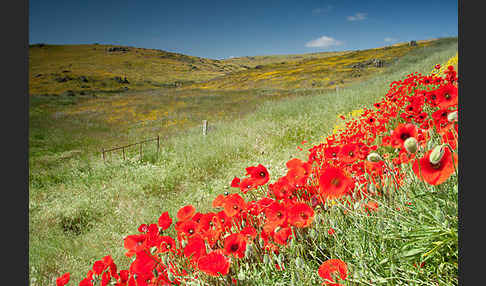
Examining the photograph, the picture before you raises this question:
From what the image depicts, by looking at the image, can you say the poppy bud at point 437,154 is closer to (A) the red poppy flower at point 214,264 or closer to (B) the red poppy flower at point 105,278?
(A) the red poppy flower at point 214,264

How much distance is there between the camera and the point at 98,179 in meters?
6.09

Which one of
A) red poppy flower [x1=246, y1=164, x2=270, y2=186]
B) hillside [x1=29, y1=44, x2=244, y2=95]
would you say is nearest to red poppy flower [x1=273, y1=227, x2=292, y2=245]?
red poppy flower [x1=246, y1=164, x2=270, y2=186]

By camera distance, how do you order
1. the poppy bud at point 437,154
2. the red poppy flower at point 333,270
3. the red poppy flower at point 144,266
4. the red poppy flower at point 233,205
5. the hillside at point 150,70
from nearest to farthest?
1. the poppy bud at point 437,154
2. the red poppy flower at point 333,270
3. the red poppy flower at point 144,266
4. the red poppy flower at point 233,205
5. the hillside at point 150,70

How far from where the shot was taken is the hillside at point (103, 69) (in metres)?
42.1

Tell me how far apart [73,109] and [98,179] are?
23560 millimetres

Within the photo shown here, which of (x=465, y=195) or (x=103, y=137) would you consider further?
(x=103, y=137)

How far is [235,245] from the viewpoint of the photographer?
1.15 m

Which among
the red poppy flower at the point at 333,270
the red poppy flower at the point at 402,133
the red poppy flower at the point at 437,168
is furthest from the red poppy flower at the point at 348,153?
the red poppy flower at the point at 437,168

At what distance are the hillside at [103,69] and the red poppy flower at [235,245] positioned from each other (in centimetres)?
4243

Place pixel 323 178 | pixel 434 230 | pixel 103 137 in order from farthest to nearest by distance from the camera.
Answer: pixel 103 137 → pixel 323 178 → pixel 434 230

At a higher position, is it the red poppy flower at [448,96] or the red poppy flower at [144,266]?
the red poppy flower at [448,96]

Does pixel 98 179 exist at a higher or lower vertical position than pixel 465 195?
lower

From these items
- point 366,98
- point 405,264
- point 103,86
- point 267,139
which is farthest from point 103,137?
point 103,86

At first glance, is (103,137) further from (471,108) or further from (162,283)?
(471,108)
